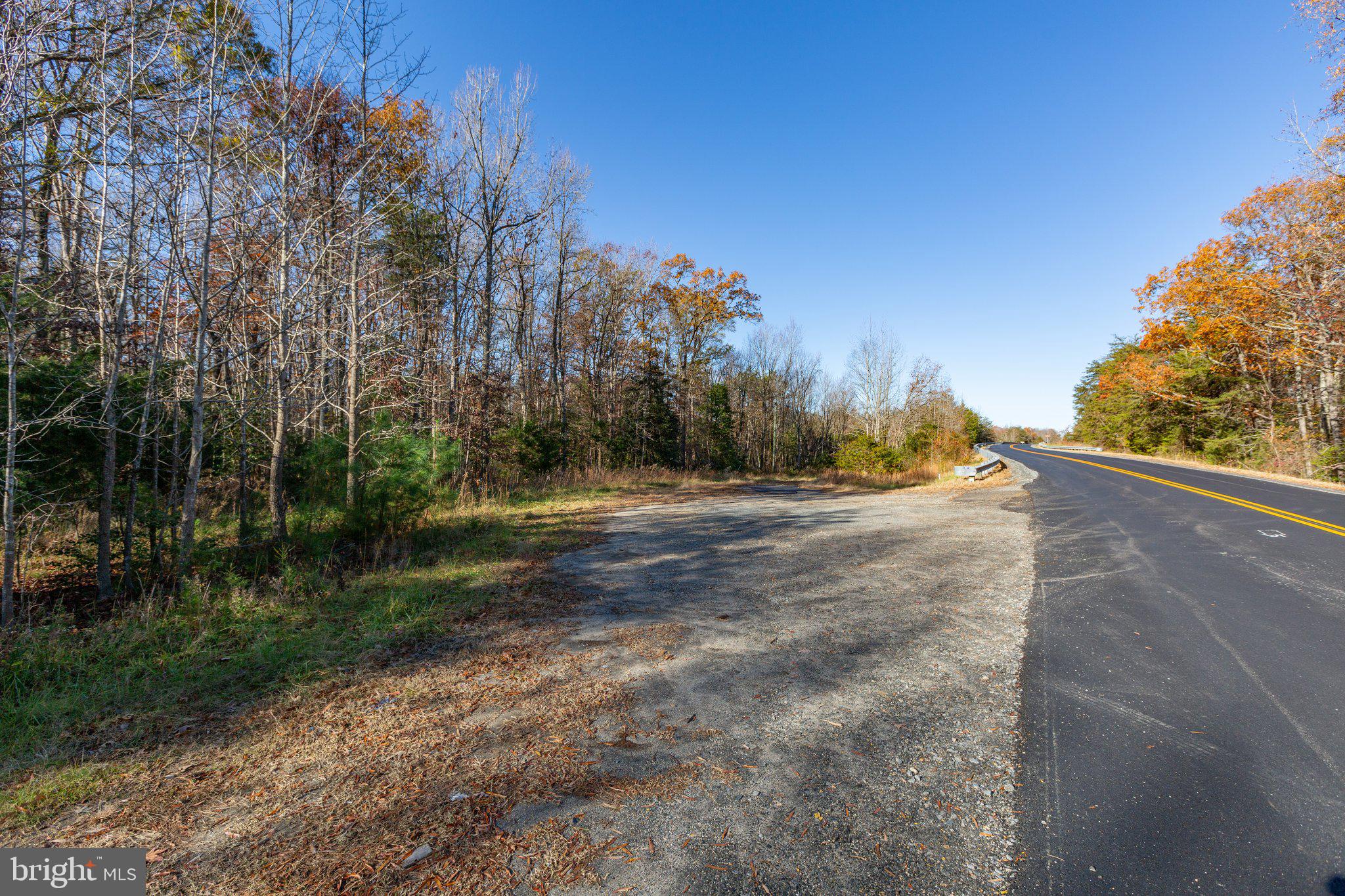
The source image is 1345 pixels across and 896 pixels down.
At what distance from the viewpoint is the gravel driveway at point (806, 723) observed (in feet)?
7.21

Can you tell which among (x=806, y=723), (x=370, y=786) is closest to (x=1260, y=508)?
(x=806, y=723)

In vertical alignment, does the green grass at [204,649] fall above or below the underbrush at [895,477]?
below

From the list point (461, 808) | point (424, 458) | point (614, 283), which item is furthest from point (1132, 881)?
point (614, 283)

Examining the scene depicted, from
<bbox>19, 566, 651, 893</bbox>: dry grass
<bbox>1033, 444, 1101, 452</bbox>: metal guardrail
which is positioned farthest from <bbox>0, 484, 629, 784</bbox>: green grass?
<bbox>1033, 444, 1101, 452</bbox>: metal guardrail

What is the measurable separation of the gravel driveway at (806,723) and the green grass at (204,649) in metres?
1.60

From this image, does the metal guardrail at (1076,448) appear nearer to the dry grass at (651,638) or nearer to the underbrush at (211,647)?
the underbrush at (211,647)

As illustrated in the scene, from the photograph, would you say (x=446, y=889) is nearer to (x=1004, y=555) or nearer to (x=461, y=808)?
(x=461, y=808)

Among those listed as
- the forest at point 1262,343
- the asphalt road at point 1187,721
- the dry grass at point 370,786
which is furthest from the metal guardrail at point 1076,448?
the dry grass at point 370,786

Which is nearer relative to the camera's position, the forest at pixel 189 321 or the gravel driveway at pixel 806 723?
the gravel driveway at pixel 806 723

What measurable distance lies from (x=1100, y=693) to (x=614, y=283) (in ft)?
84.1

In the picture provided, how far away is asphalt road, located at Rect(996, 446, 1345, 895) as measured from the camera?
7.13 ft

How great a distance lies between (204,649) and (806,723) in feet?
16.0

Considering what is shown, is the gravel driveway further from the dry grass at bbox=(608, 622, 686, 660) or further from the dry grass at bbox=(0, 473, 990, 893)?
the dry grass at bbox=(0, 473, 990, 893)

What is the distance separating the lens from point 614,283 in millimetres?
26281
